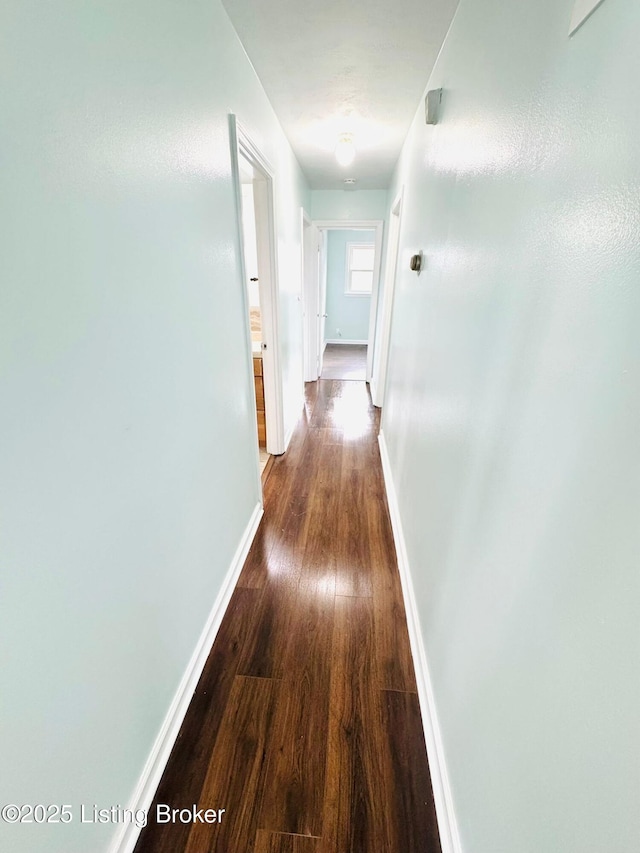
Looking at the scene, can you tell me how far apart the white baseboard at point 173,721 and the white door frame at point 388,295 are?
2.36m

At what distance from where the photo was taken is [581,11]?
55 cm

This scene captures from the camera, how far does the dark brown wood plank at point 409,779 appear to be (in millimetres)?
983

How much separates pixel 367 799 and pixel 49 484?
1.27m

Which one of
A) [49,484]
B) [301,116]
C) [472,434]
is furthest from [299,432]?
[49,484]

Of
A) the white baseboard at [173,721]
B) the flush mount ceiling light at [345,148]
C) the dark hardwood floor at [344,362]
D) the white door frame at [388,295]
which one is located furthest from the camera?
the dark hardwood floor at [344,362]

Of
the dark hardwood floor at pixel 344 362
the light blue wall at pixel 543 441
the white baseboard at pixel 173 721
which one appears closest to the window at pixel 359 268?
the dark hardwood floor at pixel 344 362

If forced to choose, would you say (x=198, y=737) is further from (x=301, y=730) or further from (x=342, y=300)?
(x=342, y=300)

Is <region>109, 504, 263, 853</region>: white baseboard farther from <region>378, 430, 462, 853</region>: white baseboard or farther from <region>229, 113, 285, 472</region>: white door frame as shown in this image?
<region>229, 113, 285, 472</region>: white door frame

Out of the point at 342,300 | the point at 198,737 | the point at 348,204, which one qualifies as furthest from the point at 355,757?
the point at 342,300

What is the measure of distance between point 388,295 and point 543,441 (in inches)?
124

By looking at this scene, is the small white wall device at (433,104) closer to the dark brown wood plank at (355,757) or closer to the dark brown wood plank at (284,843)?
the dark brown wood plank at (355,757)

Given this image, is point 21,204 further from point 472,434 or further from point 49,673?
point 472,434

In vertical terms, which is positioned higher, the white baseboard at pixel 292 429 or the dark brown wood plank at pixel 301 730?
the white baseboard at pixel 292 429

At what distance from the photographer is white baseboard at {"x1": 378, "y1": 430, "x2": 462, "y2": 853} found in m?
0.95
